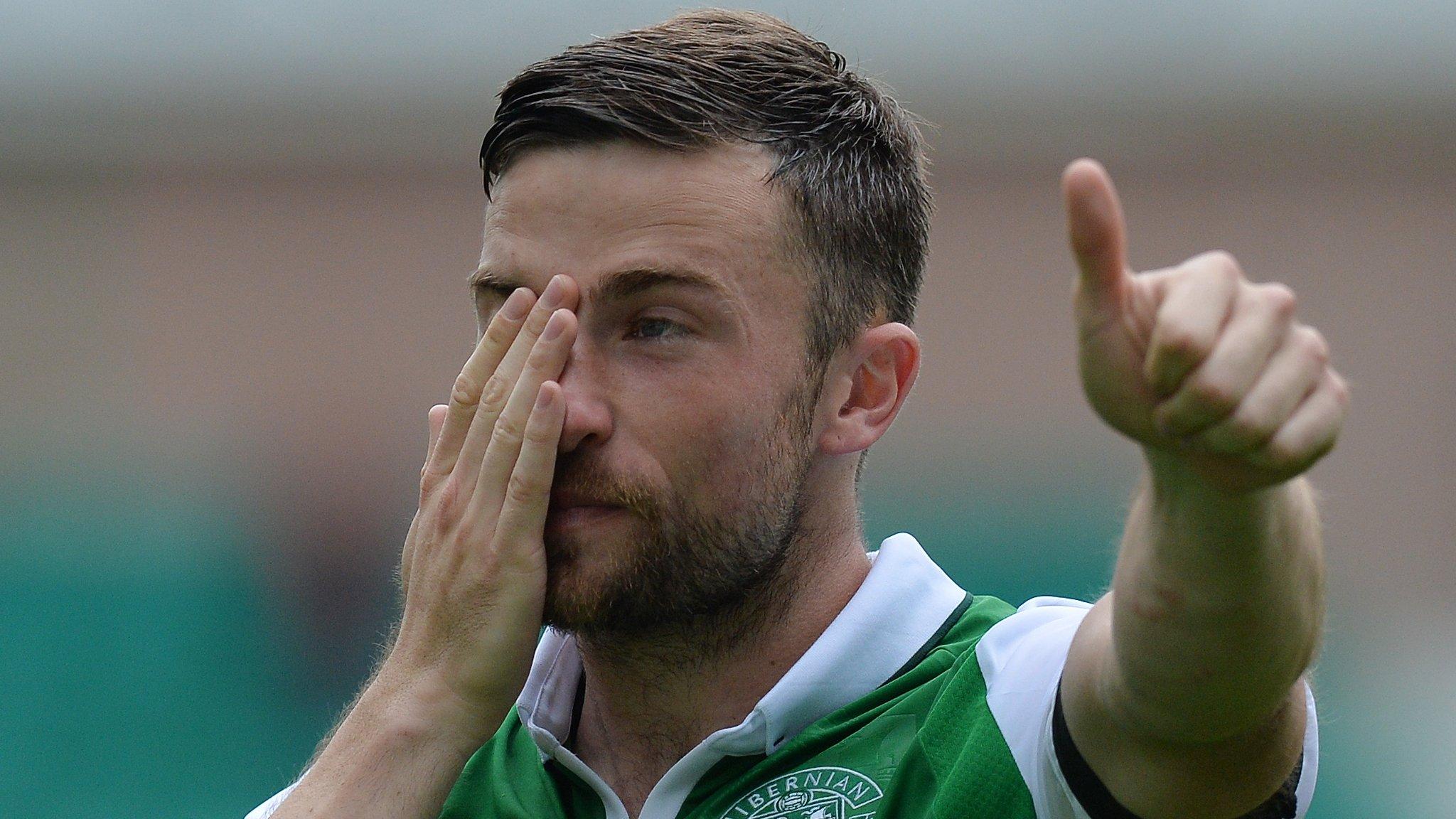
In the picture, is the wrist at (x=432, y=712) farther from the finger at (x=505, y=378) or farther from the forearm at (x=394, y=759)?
the finger at (x=505, y=378)

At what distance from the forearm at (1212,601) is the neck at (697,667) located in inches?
28.4

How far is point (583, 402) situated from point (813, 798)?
0.55 meters

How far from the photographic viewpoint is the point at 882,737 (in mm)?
1696

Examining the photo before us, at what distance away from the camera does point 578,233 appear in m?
1.80

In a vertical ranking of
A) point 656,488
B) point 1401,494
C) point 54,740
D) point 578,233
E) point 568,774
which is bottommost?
point 54,740

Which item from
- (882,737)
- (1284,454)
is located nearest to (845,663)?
(882,737)

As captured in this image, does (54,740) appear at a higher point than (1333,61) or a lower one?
lower

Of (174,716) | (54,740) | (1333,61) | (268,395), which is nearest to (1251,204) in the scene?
(1333,61)

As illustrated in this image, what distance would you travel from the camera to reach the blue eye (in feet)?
5.84

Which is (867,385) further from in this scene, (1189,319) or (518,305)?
(1189,319)

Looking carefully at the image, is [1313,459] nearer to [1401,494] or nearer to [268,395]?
[1401,494]

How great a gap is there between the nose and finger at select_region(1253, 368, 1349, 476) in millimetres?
956

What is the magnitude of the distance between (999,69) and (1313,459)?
8127mm

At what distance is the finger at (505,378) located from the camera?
177 centimetres
